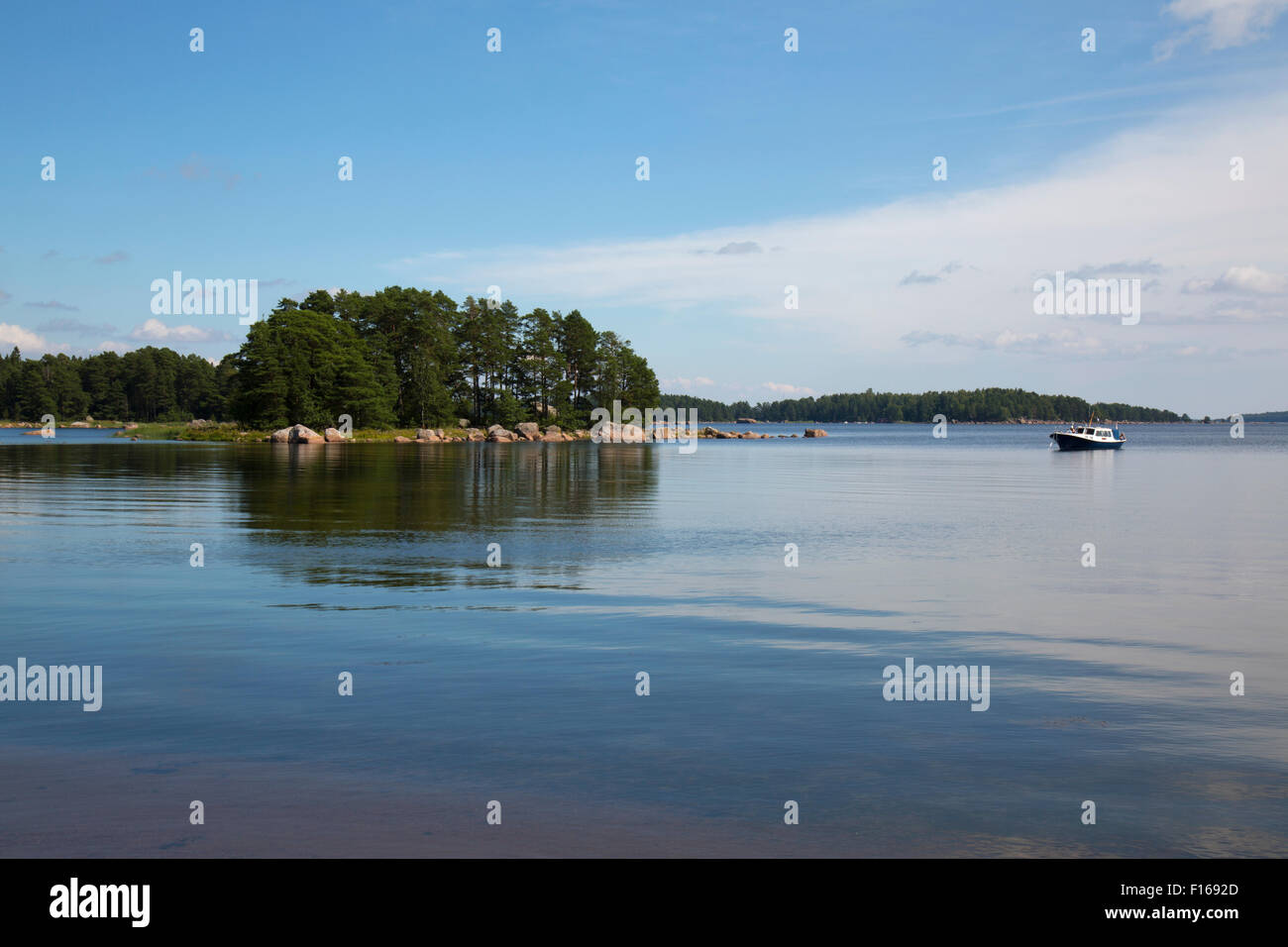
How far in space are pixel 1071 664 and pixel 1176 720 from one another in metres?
3.32

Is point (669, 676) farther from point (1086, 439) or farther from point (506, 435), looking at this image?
point (506, 435)

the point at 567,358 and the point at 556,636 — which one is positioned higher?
the point at 567,358

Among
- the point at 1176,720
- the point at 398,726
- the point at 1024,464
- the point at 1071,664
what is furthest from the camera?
the point at 1024,464

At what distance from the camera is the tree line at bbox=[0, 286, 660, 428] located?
5261 inches

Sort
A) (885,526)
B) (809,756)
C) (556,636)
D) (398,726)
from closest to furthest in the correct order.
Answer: (809,756)
(398,726)
(556,636)
(885,526)

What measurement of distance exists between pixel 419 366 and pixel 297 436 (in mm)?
26799

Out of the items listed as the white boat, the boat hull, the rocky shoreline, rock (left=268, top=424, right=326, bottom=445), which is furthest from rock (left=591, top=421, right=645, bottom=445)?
the white boat

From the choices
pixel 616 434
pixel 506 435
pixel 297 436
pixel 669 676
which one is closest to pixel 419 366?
pixel 506 435

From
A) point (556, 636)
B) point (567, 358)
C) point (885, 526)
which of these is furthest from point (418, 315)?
point (556, 636)

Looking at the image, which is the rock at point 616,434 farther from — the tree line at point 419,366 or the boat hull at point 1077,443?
the boat hull at point 1077,443

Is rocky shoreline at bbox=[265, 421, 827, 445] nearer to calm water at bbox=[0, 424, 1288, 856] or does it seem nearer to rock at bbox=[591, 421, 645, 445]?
rock at bbox=[591, 421, 645, 445]

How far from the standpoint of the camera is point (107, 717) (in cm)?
1216

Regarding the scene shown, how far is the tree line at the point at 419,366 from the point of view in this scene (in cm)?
13362

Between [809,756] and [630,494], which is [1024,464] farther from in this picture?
[809,756]
